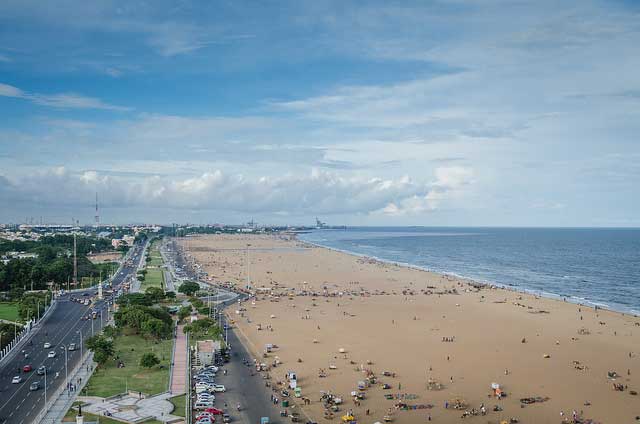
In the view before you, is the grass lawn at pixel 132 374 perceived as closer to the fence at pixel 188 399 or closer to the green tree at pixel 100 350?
the green tree at pixel 100 350

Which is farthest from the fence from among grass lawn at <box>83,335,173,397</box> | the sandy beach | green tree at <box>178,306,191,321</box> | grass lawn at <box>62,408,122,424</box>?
green tree at <box>178,306,191,321</box>

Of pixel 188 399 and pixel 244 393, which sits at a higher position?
pixel 188 399

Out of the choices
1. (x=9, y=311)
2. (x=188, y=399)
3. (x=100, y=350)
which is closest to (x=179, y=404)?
(x=188, y=399)

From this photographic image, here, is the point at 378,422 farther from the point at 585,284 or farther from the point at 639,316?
the point at 585,284

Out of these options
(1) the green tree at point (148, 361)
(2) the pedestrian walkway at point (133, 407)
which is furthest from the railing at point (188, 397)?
(1) the green tree at point (148, 361)

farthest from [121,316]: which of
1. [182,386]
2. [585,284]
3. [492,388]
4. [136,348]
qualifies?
[585,284]

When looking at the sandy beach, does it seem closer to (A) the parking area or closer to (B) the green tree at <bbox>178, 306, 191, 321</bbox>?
(A) the parking area

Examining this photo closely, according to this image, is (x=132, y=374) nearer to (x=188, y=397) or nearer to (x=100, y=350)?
(x=100, y=350)
